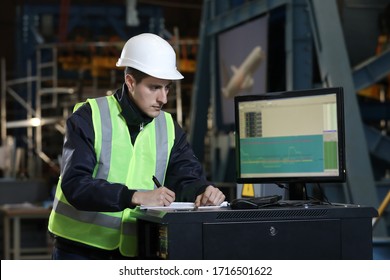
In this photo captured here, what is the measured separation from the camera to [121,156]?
358cm

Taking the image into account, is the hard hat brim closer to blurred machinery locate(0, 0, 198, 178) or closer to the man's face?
the man's face

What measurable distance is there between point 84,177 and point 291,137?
34.8 inches

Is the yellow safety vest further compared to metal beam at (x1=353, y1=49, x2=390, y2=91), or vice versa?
metal beam at (x1=353, y1=49, x2=390, y2=91)

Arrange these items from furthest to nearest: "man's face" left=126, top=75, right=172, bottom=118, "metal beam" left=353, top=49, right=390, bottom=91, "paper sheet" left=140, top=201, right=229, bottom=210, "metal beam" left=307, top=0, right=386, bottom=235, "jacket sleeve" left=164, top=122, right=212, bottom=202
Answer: "metal beam" left=353, top=49, right=390, bottom=91 < "metal beam" left=307, top=0, right=386, bottom=235 < "jacket sleeve" left=164, top=122, right=212, bottom=202 < "man's face" left=126, top=75, right=172, bottom=118 < "paper sheet" left=140, top=201, right=229, bottom=210

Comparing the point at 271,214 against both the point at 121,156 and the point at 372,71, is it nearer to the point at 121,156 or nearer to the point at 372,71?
the point at 121,156

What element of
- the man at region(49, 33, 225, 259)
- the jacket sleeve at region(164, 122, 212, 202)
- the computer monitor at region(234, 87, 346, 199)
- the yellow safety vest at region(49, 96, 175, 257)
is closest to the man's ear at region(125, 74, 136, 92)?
the man at region(49, 33, 225, 259)

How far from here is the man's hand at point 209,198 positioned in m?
3.43

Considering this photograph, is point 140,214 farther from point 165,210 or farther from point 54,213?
point 54,213

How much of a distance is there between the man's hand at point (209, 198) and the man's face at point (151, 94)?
380 millimetres

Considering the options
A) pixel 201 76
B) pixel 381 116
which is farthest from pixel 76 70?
pixel 381 116

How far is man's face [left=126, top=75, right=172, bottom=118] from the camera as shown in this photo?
3.55m

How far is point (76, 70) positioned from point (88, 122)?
15.8 m

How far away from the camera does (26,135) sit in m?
21.1

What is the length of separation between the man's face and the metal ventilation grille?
0.66 metres
